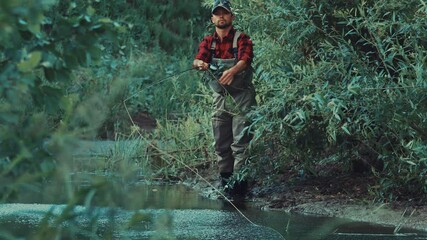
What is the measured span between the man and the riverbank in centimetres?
33

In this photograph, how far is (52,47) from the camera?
3627 millimetres

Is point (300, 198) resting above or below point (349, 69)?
below

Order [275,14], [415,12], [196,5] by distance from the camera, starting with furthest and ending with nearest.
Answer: [196,5] < [275,14] < [415,12]

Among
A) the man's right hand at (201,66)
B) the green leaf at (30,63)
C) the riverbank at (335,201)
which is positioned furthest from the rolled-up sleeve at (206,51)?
the green leaf at (30,63)

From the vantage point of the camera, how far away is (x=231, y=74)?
9.12 meters

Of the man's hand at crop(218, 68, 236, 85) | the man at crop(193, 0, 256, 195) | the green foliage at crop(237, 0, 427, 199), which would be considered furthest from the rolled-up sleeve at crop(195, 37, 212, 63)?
the green foliage at crop(237, 0, 427, 199)

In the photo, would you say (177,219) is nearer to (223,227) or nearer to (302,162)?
(223,227)

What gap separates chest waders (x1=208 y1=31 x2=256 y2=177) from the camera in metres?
9.30

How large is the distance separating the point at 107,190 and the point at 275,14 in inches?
222

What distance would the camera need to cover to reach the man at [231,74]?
30.1ft

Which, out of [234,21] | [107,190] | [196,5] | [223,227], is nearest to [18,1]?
[107,190]

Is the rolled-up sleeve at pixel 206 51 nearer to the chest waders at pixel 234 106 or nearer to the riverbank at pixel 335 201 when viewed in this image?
the chest waders at pixel 234 106

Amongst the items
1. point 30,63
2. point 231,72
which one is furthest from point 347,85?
point 30,63

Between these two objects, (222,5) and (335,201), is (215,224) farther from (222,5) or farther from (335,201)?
(222,5)
